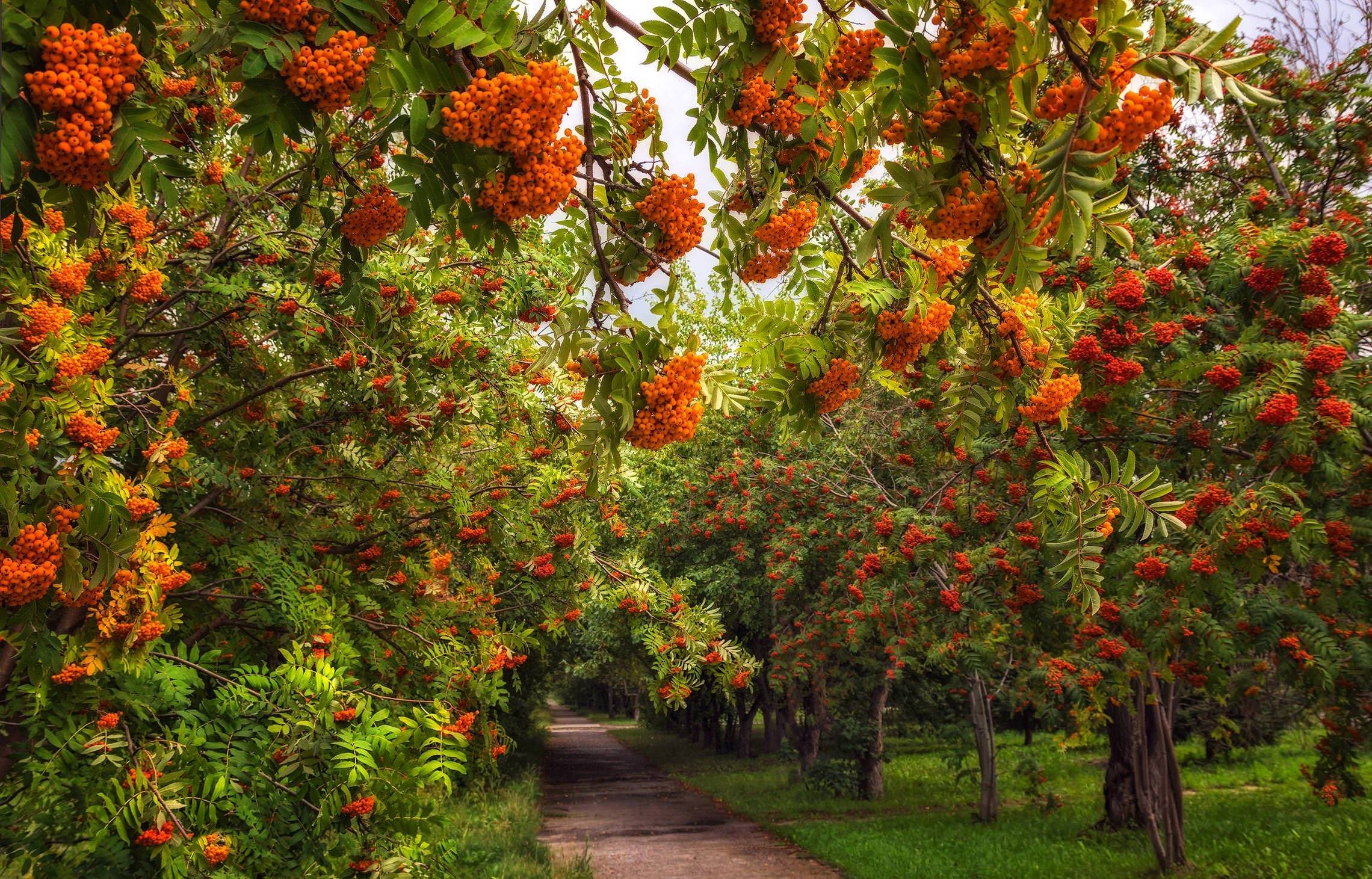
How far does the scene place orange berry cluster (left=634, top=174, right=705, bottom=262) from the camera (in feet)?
8.06

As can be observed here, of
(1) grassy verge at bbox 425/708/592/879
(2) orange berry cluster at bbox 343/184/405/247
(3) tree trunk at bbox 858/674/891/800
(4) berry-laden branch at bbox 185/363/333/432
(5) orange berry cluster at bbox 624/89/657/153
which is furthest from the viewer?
(3) tree trunk at bbox 858/674/891/800

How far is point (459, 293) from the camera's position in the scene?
20.3ft

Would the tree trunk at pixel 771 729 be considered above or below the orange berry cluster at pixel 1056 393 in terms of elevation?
below

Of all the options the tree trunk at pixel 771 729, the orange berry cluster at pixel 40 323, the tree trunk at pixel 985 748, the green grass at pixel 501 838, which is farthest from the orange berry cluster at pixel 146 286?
the tree trunk at pixel 771 729

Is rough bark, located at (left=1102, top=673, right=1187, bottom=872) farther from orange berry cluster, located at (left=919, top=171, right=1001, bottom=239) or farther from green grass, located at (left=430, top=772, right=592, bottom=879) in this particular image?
orange berry cluster, located at (left=919, top=171, right=1001, bottom=239)

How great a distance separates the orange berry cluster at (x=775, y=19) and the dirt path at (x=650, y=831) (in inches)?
467

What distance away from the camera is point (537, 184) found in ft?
6.11

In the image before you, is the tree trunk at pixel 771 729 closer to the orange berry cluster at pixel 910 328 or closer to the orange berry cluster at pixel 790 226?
the orange berry cluster at pixel 910 328

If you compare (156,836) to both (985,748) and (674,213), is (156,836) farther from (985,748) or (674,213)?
(985,748)

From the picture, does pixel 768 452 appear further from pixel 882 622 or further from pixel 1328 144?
pixel 1328 144

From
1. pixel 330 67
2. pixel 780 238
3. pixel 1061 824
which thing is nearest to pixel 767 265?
pixel 780 238

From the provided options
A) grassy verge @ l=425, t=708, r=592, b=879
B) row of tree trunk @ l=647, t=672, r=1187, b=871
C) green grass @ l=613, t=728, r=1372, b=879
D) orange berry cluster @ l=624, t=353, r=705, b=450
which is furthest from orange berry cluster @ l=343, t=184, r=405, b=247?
green grass @ l=613, t=728, r=1372, b=879

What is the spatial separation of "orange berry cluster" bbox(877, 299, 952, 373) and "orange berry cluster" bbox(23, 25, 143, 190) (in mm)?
2185

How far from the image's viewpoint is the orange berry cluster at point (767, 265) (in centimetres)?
293
